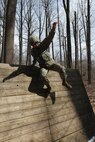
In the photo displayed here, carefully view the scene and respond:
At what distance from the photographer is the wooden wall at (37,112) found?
5.15 m

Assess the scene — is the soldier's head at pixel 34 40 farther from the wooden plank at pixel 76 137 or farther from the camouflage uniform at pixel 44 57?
the wooden plank at pixel 76 137

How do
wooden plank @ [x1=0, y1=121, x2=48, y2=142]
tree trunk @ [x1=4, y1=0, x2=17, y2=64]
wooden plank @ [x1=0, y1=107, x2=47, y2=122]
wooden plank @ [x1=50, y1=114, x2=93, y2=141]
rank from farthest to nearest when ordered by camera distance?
tree trunk @ [x1=4, y1=0, x2=17, y2=64], wooden plank @ [x1=50, y1=114, x2=93, y2=141], wooden plank @ [x1=0, y1=107, x2=47, y2=122], wooden plank @ [x1=0, y1=121, x2=48, y2=142]

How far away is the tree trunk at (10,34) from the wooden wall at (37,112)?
12.0 feet

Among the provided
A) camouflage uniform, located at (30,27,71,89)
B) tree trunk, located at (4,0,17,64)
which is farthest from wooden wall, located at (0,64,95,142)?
tree trunk, located at (4,0,17,64)

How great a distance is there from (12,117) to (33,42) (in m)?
1.84

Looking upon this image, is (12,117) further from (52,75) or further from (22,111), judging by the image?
(52,75)

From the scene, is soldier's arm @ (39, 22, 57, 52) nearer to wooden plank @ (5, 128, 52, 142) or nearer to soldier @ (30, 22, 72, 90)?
soldier @ (30, 22, 72, 90)

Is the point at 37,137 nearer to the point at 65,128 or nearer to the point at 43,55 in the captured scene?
the point at 65,128

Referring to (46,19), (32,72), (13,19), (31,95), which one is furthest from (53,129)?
(46,19)

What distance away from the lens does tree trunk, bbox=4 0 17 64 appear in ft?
36.6

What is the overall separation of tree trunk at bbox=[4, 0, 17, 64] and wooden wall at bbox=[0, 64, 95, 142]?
366 centimetres

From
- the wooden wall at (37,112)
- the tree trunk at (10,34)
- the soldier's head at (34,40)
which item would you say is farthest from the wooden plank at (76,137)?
the tree trunk at (10,34)

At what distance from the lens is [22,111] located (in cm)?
548

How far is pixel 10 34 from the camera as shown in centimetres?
1154
